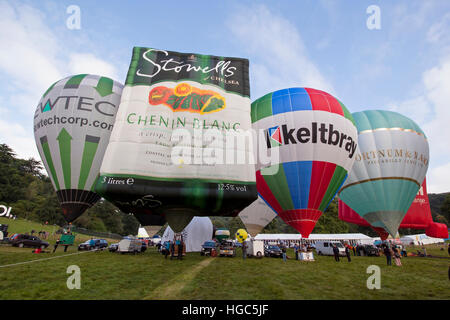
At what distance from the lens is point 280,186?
1850 centimetres

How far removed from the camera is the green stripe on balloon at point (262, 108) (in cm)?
1977

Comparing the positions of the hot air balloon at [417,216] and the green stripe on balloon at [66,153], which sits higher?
the green stripe on balloon at [66,153]

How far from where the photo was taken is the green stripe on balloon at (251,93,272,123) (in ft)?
64.8

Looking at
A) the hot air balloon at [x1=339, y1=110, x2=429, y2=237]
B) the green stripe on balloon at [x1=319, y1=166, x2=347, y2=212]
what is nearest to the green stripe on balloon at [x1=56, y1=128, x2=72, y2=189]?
the green stripe on balloon at [x1=319, y1=166, x2=347, y2=212]

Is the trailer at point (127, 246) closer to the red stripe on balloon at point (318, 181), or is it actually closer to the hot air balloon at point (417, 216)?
the red stripe on balloon at point (318, 181)

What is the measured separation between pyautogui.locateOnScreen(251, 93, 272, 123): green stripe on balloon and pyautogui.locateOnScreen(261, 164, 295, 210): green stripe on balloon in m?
4.29

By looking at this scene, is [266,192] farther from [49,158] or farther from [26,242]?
[26,242]

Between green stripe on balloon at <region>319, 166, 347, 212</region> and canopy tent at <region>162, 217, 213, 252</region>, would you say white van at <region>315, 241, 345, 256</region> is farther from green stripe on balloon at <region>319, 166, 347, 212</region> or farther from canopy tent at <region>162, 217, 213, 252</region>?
canopy tent at <region>162, 217, 213, 252</region>

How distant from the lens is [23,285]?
7746mm

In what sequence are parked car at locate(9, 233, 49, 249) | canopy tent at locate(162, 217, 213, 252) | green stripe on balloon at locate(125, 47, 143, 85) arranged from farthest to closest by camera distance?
canopy tent at locate(162, 217, 213, 252) < parked car at locate(9, 233, 49, 249) < green stripe on balloon at locate(125, 47, 143, 85)

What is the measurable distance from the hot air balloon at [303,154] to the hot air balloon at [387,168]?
5.38 metres

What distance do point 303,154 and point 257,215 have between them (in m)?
9.48

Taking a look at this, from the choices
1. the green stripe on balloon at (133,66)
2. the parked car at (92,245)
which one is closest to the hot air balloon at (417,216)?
the green stripe on balloon at (133,66)

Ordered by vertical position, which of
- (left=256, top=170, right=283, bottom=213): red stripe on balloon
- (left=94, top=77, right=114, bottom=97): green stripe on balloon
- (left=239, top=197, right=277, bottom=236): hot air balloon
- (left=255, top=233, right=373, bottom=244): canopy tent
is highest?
(left=94, top=77, right=114, bottom=97): green stripe on balloon
